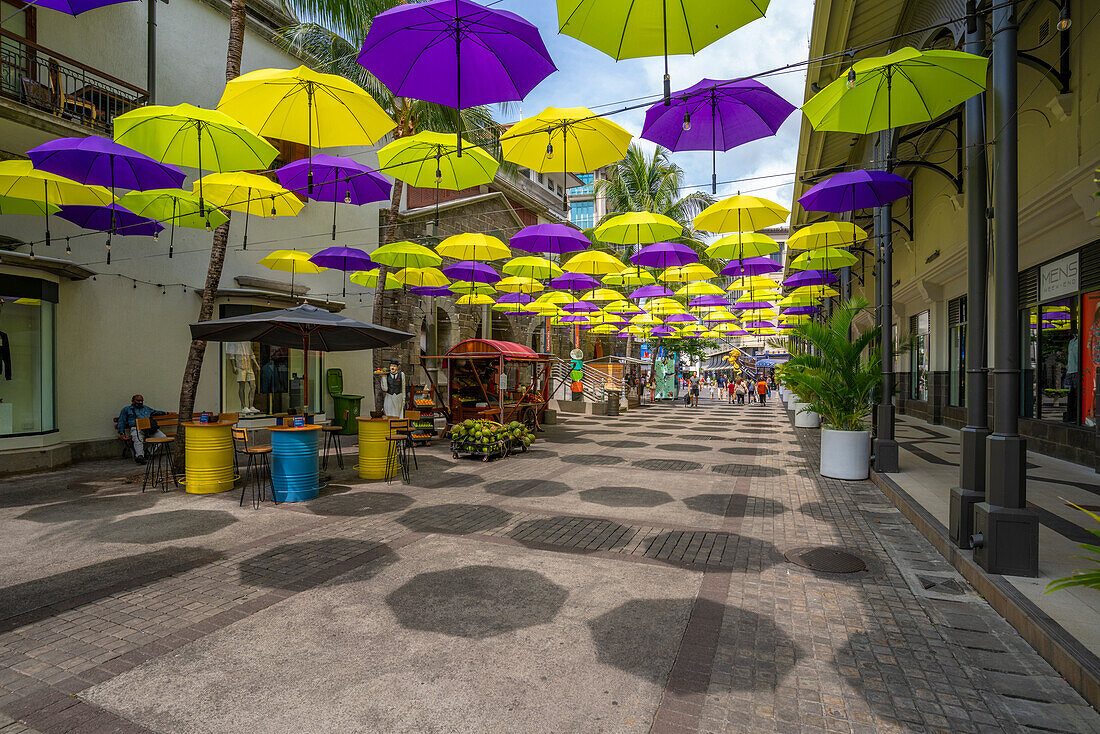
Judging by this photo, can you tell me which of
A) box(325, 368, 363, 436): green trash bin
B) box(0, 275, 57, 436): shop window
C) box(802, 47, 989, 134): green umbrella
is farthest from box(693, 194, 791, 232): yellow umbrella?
box(0, 275, 57, 436): shop window

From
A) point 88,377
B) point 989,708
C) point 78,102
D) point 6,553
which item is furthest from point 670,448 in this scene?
point 78,102

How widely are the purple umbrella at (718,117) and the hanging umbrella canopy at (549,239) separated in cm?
505

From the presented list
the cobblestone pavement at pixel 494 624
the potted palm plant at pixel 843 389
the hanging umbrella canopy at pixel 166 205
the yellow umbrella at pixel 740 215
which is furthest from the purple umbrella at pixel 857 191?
the hanging umbrella canopy at pixel 166 205

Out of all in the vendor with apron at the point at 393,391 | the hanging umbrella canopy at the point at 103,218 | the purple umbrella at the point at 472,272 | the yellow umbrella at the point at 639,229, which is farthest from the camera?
the purple umbrella at the point at 472,272

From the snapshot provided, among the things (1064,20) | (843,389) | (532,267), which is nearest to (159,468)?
(532,267)

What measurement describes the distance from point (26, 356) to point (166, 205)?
152 inches

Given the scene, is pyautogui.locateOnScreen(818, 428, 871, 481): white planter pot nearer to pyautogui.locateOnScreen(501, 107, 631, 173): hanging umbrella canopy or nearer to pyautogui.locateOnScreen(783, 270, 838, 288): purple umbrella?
pyautogui.locateOnScreen(501, 107, 631, 173): hanging umbrella canopy

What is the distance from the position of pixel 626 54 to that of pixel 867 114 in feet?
11.3

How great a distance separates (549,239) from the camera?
1479cm

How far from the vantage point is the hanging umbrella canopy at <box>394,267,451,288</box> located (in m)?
15.5

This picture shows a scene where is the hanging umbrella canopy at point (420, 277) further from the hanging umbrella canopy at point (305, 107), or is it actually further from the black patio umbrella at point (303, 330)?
the hanging umbrella canopy at point (305, 107)

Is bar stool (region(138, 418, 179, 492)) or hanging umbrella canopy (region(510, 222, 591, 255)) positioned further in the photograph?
hanging umbrella canopy (region(510, 222, 591, 255))

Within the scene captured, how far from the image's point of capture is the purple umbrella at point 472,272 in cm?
1611

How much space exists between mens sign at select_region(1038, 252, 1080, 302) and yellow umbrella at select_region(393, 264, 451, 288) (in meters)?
13.7
